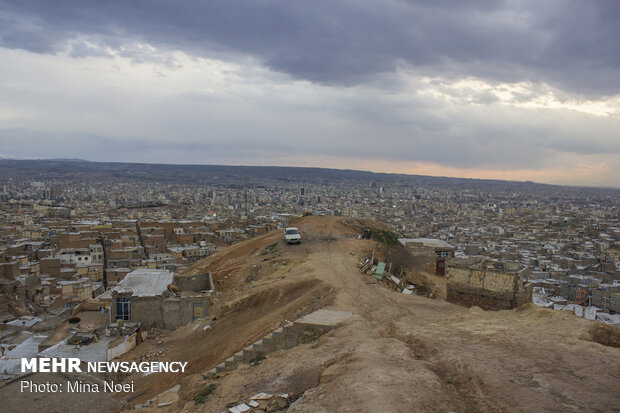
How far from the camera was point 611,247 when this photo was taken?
50.6 metres

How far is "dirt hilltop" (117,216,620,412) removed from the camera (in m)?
5.16

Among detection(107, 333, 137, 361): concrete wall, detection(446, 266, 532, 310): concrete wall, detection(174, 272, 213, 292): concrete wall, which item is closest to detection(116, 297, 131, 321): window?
detection(107, 333, 137, 361): concrete wall

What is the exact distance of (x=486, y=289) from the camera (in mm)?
11469

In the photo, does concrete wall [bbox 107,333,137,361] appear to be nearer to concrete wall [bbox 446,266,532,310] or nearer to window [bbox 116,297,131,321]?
window [bbox 116,297,131,321]

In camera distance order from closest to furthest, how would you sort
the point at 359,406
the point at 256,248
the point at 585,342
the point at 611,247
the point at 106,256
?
the point at 359,406
the point at 585,342
the point at 256,248
the point at 106,256
the point at 611,247

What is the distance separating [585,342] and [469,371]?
2.25m

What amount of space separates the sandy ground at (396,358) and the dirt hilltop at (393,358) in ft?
0.07

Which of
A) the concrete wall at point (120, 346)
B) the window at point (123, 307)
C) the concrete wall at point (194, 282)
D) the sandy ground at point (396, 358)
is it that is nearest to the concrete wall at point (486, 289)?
the sandy ground at point (396, 358)

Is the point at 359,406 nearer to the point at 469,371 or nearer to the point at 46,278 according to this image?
the point at 469,371

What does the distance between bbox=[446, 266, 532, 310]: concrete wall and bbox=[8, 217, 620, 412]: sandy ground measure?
140 centimetres

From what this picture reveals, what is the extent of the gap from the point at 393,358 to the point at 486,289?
20.0 ft

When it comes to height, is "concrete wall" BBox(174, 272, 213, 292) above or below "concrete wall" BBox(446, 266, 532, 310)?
below

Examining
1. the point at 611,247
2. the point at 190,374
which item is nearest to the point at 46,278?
the point at 190,374

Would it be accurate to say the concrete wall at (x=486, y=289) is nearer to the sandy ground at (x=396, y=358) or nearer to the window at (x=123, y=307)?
the sandy ground at (x=396, y=358)
